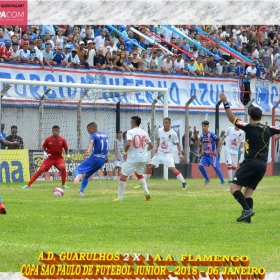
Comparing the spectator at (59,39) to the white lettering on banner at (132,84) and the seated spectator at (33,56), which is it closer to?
the white lettering on banner at (132,84)

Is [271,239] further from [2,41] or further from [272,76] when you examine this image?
[272,76]

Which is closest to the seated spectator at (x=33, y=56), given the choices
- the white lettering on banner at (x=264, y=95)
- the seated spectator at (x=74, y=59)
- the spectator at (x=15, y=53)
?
the spectator at (x=15, y=53)

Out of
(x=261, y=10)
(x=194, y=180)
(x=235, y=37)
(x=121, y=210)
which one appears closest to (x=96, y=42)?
(x=194, y=180)

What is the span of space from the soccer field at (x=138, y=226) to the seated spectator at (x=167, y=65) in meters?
9.84

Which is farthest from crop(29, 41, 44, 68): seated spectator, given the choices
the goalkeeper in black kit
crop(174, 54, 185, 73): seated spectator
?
the goalkeeper in black kit

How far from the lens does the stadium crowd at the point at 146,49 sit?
2973 centimetres

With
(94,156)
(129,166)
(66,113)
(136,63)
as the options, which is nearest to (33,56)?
(66,113)

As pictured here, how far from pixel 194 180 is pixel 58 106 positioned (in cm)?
531

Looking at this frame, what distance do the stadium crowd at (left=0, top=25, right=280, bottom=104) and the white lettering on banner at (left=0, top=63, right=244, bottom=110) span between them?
0.90 feet

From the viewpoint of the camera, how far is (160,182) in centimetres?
2869

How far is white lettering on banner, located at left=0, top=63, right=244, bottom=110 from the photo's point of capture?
29.1 metres

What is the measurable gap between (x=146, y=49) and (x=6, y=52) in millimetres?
8621

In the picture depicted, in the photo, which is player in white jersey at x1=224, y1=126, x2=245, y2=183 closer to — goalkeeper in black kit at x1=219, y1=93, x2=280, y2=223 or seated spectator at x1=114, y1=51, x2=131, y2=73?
seated spectator at x1=114, y1=51, x2=131, y2=73

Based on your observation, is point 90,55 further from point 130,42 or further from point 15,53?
point 130,42
